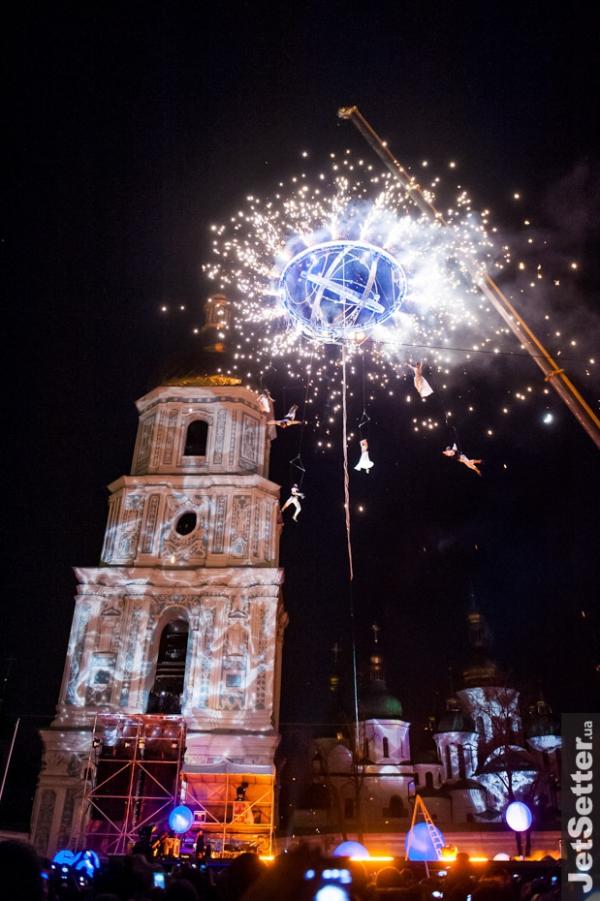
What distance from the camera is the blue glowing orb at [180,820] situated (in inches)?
728

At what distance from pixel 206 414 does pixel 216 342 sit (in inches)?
165

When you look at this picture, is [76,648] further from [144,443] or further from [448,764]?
[448,764]

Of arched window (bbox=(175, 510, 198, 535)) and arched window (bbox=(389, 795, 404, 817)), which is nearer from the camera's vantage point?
arched window (bbox=(175, 510, 198, 535))

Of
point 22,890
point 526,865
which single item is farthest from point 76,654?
point 22,890

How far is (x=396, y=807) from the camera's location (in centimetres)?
4003

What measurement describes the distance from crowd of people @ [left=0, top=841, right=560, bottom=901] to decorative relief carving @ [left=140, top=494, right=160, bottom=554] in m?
18.5

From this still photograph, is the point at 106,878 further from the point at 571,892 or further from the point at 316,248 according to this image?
the point at 316,248

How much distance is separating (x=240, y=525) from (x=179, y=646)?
5.15 m

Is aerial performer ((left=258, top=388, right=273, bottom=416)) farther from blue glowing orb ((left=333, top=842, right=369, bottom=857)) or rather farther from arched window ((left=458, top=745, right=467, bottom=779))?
arched window ((left=458, top=745, right=467, bottom=779))

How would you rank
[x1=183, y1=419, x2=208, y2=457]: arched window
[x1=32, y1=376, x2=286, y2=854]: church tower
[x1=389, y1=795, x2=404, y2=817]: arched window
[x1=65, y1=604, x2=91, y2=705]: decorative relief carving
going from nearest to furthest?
[x1=32, y1=376, x2=286, y2=854]: church tower → [x1=65, y1=604, x2=91, y2=705]: decorative relief carving → [x1=183, y1=419, x2=208, y2=457]: arched window → [x1=389, y1=795, x2=404, y2=817]: arched window

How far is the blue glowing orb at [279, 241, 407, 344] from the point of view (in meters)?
10.4

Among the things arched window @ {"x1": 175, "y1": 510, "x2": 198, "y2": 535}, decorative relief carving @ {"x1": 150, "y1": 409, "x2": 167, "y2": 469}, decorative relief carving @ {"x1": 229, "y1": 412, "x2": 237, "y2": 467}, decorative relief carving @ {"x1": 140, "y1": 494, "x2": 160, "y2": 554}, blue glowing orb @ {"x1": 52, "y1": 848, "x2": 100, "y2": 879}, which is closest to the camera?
blue glowing orb @ {"x1": 52, "y1": 848, "x2": 100, "y2": 879}

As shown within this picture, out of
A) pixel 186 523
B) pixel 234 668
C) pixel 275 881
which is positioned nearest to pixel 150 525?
pixel 186 523

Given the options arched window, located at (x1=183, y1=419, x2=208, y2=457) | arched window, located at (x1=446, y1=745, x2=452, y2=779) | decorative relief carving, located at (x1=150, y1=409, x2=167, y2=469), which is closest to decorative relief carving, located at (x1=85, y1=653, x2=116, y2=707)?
decorative relief carving, located at (x1=150, y1=409, x2=167, y2=469)
